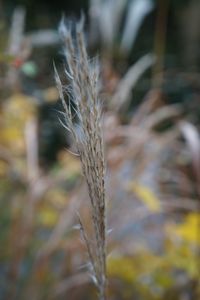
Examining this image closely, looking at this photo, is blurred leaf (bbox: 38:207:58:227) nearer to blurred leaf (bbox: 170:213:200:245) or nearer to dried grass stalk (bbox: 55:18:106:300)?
blurred leaf (bbox: 170:213:200:245)

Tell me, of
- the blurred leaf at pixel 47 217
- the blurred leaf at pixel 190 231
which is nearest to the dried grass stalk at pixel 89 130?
the blurred leaf at pixel 190 231

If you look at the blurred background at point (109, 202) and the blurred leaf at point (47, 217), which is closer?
the blurred background at point (109, 202)

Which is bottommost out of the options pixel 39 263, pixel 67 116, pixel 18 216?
pixel 39 263

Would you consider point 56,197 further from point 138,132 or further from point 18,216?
point 138,132

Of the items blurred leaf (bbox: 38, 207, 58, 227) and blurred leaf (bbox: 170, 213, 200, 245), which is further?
blurred leaf (bbox: 38, 207, 58, 227)

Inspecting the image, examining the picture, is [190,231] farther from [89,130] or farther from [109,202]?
[89,130]

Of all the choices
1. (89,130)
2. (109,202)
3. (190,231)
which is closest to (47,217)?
(109,202)

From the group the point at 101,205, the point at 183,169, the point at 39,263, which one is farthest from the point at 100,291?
the point at 183,169

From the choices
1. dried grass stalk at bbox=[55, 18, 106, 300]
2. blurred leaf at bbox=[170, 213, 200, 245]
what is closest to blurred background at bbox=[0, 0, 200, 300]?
blurred leaf at bbox=[170, 213, 200, 245]

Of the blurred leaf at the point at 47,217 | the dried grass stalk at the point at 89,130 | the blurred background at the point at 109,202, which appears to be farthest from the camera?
the blurred leaf at the point at 47,217

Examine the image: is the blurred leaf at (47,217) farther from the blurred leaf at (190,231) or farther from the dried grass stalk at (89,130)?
the dried grass stalk at (89,130)

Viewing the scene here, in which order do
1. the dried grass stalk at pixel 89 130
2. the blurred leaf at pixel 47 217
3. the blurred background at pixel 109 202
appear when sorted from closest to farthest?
the dried grass stalk at pixel 89 130 < the blurred background at pixel 109 202 < the blurred leaf at pixel 47 217
